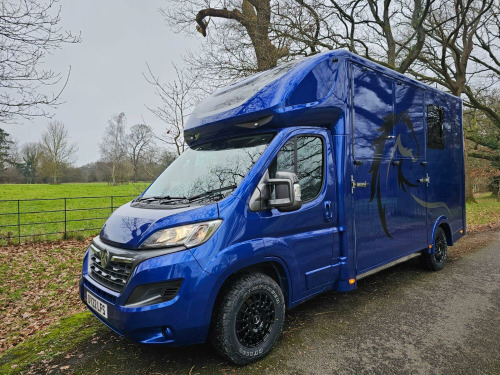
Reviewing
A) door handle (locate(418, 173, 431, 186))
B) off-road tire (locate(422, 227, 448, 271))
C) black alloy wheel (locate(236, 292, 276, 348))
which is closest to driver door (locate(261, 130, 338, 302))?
black alloy wheel (locate(236, 292, 276, 348))

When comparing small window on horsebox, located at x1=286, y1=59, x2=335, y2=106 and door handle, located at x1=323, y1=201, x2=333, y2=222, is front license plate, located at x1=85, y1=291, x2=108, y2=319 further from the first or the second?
small window on horsebox, located at x1=286, y1=59, x2=335, y2=106

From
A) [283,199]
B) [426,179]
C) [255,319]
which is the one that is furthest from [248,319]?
[426,179]

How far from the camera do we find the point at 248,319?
2.76 metres

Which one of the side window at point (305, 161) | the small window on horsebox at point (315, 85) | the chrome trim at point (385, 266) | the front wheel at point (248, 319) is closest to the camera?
the front wheel at point (248, 319)

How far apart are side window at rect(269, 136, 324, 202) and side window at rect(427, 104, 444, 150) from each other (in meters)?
2.90

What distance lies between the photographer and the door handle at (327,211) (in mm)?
3398

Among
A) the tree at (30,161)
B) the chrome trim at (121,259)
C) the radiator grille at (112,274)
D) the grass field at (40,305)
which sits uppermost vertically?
the tree at (30,161)

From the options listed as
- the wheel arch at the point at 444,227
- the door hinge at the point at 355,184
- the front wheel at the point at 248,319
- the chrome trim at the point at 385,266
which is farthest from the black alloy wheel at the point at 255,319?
the wheel arch at the point at 444,227

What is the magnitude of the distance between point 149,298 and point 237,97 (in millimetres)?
2386

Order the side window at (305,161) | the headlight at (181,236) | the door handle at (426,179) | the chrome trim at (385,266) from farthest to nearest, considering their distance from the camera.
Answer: the door handle at (426,179) → the chrome trim at (385,266) → the side window at (305,161) → the headlight at (181,236)

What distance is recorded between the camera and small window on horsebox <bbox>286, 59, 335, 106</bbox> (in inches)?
127

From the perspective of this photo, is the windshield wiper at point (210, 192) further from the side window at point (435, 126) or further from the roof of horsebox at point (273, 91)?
the side window at point (435, 126)

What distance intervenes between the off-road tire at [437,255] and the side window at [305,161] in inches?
131

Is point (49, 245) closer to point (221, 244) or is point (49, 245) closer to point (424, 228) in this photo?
point (221, 244)
